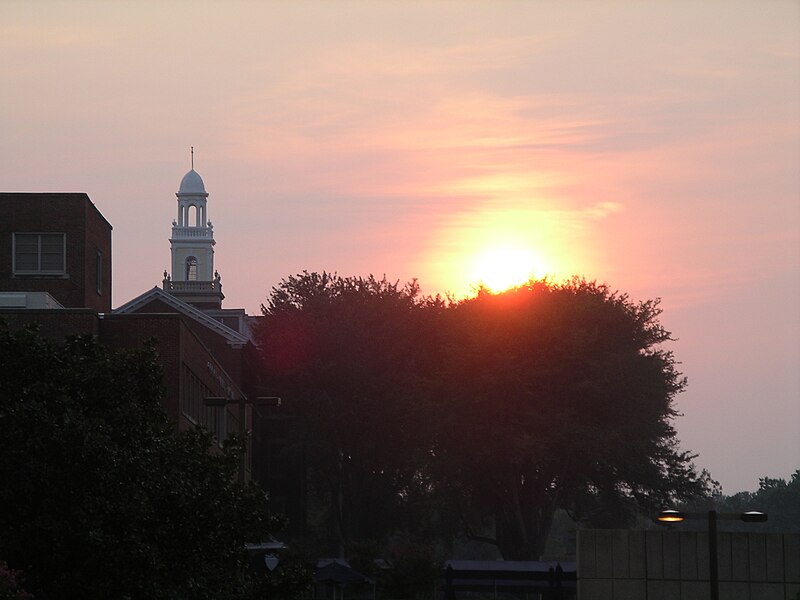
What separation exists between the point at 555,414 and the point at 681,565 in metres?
53.5

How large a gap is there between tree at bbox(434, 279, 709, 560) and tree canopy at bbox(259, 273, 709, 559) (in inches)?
3.8

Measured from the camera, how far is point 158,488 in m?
33.6

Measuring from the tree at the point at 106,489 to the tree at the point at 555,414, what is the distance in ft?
183

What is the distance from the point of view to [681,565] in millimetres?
38031

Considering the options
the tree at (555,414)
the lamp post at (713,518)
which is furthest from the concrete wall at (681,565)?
the tree at (555,414)

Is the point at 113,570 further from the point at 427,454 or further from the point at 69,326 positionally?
the point at 427,454

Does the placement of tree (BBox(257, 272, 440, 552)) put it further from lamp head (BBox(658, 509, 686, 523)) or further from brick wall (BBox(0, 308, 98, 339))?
lamp head (BBox(658, 509, 686, 523))

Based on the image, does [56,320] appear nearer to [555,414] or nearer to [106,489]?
[106,489]

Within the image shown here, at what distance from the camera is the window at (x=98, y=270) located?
6956cm

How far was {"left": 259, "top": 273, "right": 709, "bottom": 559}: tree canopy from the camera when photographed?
92.7 m

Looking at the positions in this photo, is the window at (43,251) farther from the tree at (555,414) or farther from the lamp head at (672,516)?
the lamp head at (672,516)

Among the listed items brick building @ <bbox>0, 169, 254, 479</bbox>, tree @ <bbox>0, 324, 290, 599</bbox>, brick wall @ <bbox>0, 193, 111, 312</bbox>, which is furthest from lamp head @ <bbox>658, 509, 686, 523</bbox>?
brick wall @ <bbox>0, 193, 111, 312</bbox>

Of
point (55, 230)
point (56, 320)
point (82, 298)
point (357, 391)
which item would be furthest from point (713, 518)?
point (357, 391)

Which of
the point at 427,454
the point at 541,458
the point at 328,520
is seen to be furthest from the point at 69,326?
the point at 328,520
